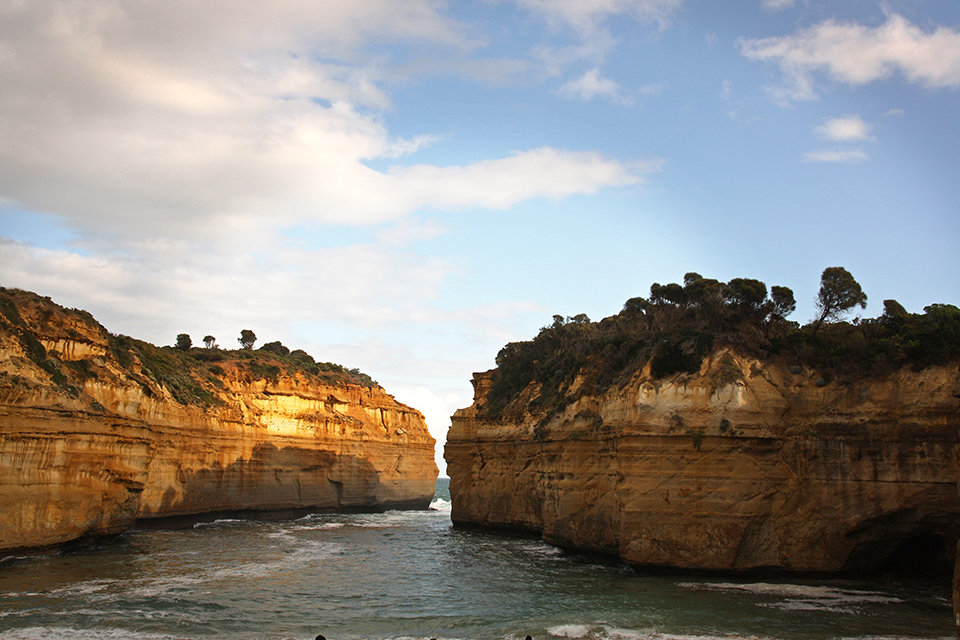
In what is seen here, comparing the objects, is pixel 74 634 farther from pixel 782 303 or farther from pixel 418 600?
pixel 782 303

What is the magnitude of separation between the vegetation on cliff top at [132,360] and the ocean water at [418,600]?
7.47 metres

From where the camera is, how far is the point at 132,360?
35625 millimetres

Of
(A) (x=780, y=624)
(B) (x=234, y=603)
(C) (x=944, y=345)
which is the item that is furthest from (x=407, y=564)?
(C) (x=944, y=345)

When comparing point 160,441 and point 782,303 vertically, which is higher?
point 782,303

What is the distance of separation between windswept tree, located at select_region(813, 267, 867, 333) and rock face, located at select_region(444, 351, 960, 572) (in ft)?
10.00

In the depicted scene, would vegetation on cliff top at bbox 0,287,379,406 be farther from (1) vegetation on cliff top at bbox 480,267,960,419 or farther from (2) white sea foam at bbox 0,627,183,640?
(1) vegetation on cliff top at bbox 480,267,960,419

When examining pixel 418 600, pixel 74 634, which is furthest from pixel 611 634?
pixel 74 634

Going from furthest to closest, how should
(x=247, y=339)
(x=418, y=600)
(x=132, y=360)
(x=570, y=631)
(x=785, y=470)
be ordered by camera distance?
(x=247, y=339) < (x=132, y=360) < (x=785, y=470) < (x=418, y=600) < (x=570, y=631)

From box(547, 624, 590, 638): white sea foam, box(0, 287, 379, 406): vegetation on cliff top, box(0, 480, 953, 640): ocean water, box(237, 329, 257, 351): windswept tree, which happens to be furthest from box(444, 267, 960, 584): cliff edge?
box(237, 329, 257, 351): windswept tree

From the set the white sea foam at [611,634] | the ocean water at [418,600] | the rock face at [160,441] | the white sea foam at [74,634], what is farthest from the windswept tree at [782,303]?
the rock face at [160,441]

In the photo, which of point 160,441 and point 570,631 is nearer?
point 570,631

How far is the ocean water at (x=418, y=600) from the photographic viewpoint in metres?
14.9

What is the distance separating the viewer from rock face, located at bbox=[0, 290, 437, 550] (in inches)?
893

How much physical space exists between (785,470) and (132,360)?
105ft
